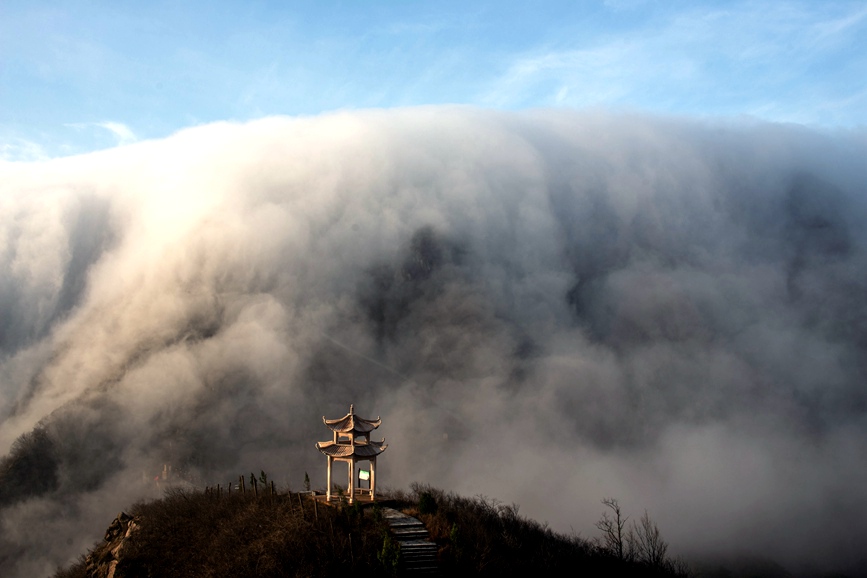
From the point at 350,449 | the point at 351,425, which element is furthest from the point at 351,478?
the point at 351,425

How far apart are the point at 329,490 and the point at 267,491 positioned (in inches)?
209

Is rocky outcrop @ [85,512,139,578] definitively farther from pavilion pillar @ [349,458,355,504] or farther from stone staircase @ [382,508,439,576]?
stone staircase @ [382,508,439,576]

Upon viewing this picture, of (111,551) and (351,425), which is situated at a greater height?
(351,425)

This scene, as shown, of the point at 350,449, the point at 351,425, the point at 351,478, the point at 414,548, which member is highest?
the point at 351,425

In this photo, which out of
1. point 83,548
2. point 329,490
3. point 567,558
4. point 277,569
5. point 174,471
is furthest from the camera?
point 174,471

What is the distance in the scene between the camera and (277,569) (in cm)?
3922

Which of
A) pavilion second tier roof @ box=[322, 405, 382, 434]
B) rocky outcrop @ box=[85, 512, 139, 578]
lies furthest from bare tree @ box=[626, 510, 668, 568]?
rocky outcrop @ box=[85, 512, 139, 578]

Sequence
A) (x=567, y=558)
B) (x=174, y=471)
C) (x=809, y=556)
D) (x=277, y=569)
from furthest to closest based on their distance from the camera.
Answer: (x=809, y=556), (x=174, y=471), (x=567, y=558), (x=277, y=569)

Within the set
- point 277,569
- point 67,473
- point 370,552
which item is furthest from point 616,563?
point 67,473

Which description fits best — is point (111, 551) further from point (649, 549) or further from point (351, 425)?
point (649, 549)

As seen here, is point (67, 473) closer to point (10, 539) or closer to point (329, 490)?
point (10, 539)

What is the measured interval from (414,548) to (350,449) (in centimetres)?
1143

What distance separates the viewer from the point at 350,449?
50781 mm

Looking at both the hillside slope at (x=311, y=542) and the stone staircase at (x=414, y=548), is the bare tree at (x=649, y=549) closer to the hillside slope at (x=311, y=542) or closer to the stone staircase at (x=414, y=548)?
the hillside slope at (x=311, y=542)
